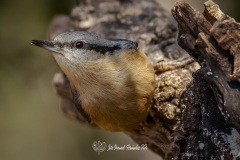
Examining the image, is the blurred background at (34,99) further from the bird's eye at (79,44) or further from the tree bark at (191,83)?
the bird's eye at (79,44)

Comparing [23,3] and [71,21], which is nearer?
[71,21]

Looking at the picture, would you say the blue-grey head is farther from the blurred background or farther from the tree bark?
the blurred background

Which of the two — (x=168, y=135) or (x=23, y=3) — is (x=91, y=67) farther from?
(x=23, y=3)

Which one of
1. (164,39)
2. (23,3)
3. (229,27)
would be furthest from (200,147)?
(23,3)

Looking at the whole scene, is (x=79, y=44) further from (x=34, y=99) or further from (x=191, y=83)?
(x=34, y=99)

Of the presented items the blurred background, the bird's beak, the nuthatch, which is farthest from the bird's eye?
the blurred background
